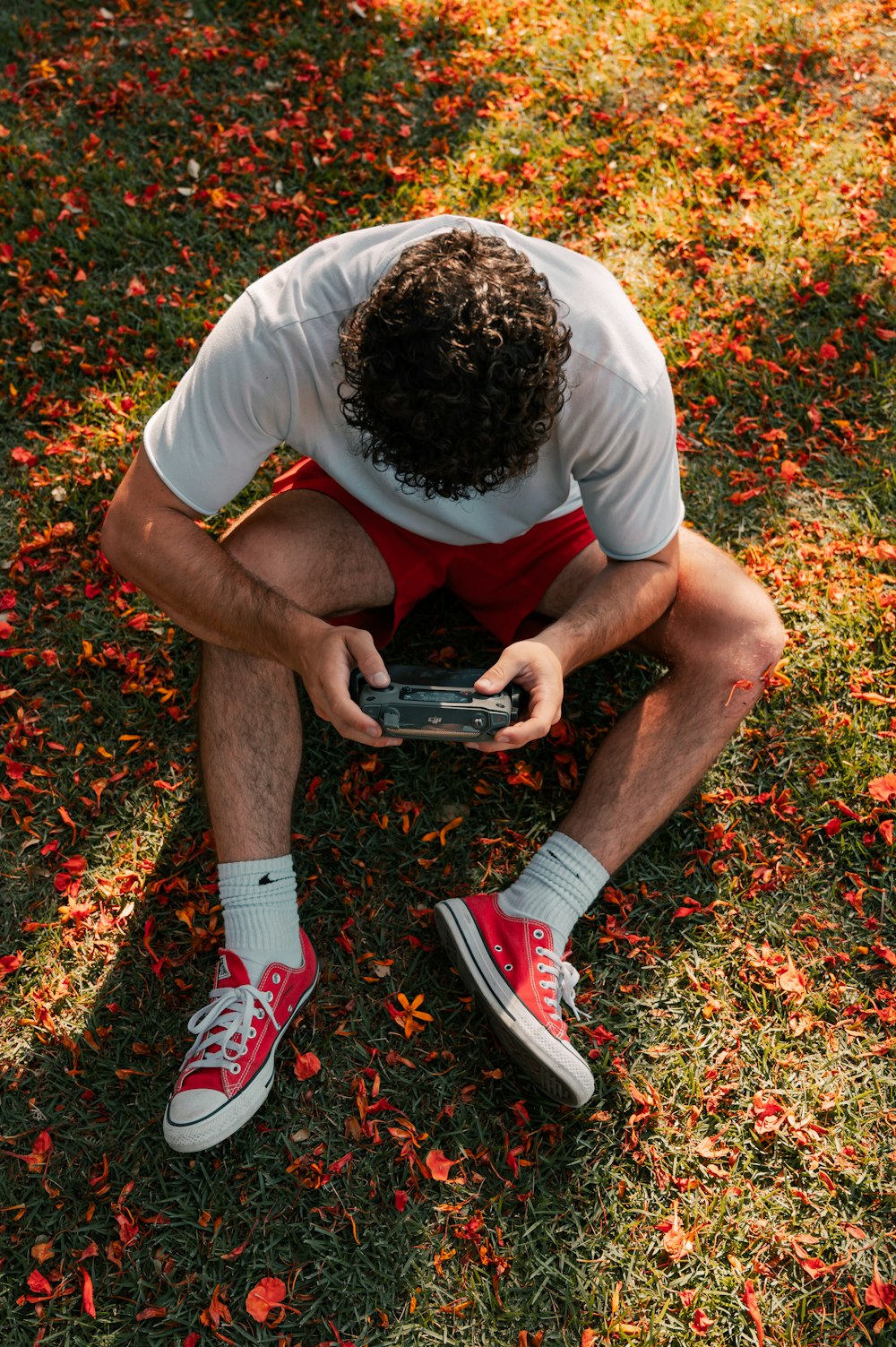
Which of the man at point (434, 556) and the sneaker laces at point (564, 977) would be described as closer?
the man at point (434, 556)

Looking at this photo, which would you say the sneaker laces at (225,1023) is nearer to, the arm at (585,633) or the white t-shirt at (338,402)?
the arm at (585,633)

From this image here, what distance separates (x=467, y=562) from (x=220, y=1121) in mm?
1735

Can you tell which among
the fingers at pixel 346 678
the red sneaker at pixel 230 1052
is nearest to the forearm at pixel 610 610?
the fingers at pixel 346 678

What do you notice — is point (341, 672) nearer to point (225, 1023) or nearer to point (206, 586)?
point (206, 586)

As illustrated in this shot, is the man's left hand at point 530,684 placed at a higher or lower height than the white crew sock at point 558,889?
higher

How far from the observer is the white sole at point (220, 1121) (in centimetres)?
258

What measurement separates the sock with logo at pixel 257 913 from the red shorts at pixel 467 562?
783 millimetres

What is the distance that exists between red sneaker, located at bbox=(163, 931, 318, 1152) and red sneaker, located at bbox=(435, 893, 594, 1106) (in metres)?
0.49

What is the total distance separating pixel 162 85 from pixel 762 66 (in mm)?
2938

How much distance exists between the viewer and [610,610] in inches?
106

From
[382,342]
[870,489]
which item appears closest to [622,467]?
[382,342]

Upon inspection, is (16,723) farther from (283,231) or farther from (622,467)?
(283,231)

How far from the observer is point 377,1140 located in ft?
8.90

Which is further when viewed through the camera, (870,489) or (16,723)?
(870,489)
